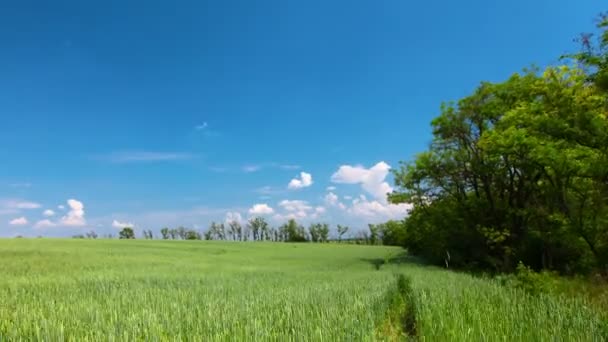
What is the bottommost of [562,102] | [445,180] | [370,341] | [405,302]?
[405,302]

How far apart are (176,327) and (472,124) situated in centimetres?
2656

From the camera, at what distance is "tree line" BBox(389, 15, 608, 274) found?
1606 centimetres

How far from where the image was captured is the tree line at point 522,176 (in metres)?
16.1

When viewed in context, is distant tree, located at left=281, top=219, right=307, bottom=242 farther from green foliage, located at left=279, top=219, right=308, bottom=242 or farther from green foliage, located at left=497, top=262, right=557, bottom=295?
green foliage, located at left=497, top=262, right=557, bottom=295

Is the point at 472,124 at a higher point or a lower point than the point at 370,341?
higher

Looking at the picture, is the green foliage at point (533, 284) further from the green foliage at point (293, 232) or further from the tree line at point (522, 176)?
the green foliage at point (293, 232)

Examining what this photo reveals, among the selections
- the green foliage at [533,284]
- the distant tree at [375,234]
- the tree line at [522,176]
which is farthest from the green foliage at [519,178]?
the distant tree at [375,234]

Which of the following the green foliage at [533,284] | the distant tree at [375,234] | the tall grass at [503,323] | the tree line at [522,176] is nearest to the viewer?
the tall grass at [503,323]

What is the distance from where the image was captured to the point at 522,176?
25.5 meters

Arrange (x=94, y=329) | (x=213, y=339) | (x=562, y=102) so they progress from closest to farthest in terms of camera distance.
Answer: (x=213, y=339)
(x=94, y=329)
(x=562, y=102)

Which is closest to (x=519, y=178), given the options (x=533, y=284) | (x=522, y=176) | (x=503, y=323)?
(x=522, y=176)

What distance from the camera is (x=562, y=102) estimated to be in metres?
17.5

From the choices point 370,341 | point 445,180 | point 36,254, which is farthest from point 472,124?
point 36,254

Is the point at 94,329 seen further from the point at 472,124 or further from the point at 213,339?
the point at 472,124
